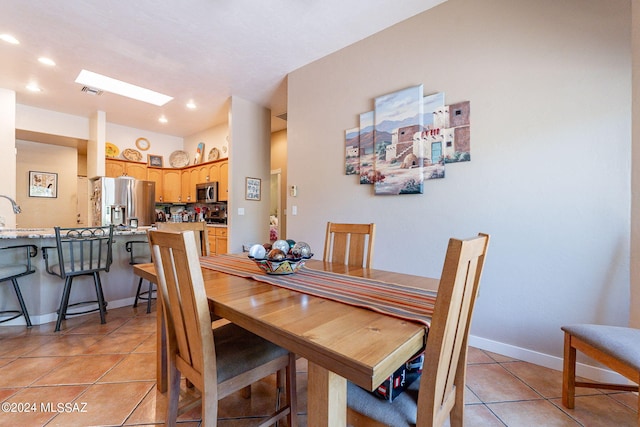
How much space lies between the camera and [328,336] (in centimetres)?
74

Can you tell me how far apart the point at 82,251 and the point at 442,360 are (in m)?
2.97

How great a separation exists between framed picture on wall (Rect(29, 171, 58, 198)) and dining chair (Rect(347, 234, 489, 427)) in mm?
7506

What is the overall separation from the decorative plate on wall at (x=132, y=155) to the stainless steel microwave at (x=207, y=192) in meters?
1.43

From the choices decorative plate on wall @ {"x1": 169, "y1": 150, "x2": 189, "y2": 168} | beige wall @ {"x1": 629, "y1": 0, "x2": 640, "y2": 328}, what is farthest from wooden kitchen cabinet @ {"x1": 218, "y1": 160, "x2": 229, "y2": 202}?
beige wall @ {"x1": 629, "y1": 0, "x2": 640, "y2": 328}

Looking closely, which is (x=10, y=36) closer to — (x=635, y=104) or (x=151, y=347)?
(x=151, y=347)

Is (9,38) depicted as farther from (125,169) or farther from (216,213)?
(216,213)

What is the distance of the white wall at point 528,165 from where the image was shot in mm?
1702

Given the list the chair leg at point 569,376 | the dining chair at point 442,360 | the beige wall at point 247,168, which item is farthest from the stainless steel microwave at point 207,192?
the chair leg at point 569,376

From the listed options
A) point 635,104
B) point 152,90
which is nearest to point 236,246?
point 152,90

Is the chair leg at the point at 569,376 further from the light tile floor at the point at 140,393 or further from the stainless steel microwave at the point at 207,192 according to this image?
the stainless steel microwave at the point at 207,192

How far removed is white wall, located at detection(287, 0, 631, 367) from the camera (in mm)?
1702

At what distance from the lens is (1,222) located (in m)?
3.56

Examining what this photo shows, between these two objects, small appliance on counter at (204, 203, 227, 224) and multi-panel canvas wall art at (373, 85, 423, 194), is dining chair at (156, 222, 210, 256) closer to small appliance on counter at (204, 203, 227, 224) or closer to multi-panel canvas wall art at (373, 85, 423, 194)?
multi-panel canvas wall art at (373, 85, 423, 194)

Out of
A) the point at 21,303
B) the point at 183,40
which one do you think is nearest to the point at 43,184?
the point at 21,303
